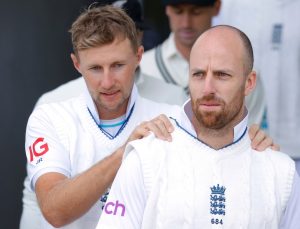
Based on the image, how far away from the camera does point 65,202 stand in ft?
11.0

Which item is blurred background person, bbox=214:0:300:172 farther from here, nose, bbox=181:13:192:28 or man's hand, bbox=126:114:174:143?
man's hand, bbox=126:114:174:143

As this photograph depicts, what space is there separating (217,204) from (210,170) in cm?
13

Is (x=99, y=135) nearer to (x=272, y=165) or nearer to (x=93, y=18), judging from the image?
(x=93, y=18)

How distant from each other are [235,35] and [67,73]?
2616 millimetres

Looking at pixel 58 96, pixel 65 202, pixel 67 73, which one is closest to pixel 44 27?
pixel 67 73

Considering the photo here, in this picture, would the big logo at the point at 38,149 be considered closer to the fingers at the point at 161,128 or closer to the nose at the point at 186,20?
the fingers at the point at 161,128

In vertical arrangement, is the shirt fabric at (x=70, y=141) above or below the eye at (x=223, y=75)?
below

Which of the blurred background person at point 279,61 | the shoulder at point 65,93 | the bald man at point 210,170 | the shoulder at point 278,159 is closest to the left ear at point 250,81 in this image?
the bald man at point 210,170

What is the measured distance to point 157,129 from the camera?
10.4 ft

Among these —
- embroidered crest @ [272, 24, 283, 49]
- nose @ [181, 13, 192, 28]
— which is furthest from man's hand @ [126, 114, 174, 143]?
embroidered crest @ [272, 24, 283, 49]

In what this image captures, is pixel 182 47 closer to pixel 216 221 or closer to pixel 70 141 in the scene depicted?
pixel 70 141

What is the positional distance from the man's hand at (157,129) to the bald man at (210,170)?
2cm

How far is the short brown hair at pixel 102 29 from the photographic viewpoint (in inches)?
139

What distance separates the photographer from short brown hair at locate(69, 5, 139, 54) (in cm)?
353
